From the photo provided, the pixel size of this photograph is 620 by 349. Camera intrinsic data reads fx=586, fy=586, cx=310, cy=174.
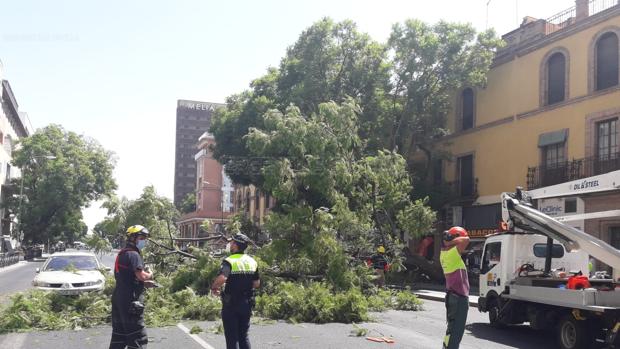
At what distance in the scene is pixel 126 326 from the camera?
22.6ft

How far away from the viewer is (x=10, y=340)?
32.5 feet

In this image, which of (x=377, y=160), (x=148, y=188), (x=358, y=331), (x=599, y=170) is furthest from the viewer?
(x=599, y=170)

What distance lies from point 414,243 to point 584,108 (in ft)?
51.7

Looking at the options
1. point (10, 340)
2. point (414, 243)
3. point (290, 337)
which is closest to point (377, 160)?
point (290, 337)

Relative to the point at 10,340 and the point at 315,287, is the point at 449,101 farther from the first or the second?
the point at 10,340

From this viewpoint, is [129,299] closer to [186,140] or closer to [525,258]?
[525,258]

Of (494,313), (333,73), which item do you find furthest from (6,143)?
(494,313)

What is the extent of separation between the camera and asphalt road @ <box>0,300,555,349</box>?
970 centimetres

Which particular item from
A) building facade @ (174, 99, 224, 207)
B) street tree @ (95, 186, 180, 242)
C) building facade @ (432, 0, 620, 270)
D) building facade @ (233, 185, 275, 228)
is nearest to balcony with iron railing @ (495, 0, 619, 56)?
building facade @ (432, 0, 620, 270)

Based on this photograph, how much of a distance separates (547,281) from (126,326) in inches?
305

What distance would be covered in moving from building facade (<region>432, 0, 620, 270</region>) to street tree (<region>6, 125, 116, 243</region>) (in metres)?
36.6

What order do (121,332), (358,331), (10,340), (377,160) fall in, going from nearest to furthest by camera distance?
1. (121,332)
2. (10,340)
3. (358,331)
4. (377,160)

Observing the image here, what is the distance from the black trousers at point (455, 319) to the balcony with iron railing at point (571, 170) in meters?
17.0

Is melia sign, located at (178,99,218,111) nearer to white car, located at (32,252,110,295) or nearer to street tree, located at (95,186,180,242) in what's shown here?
street tree, located at (95,186,180,242)
